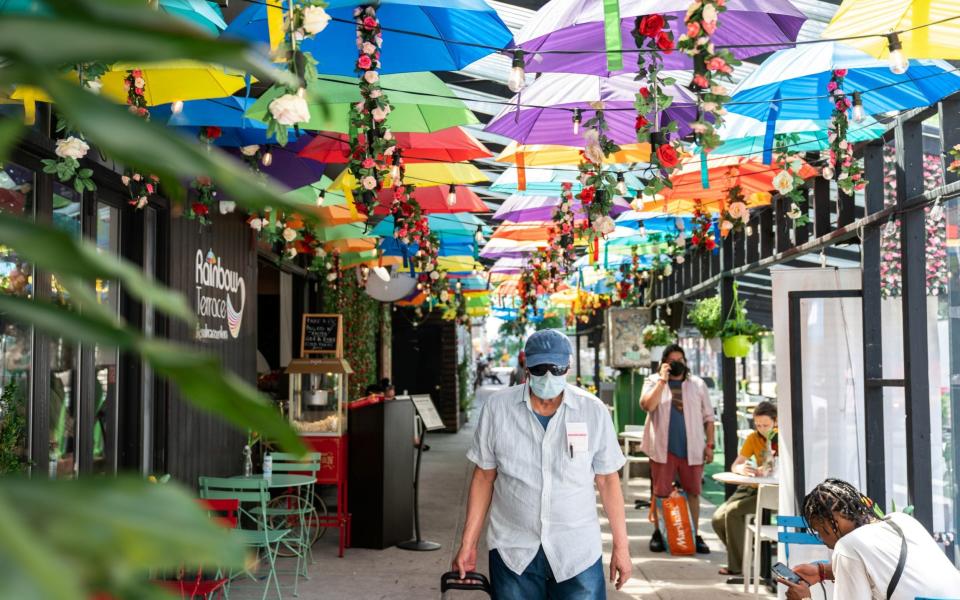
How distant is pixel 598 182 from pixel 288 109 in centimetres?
283

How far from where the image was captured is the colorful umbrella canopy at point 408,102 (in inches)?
190

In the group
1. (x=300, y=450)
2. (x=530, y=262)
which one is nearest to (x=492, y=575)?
(x=300, y=450)

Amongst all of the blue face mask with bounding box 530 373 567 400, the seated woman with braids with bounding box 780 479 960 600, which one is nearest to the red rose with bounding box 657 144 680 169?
the blue face mask with bounding box 530 373 567 400

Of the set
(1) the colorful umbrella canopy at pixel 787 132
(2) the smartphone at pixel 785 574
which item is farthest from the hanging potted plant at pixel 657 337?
(2) the smartphone at pixel 785 574

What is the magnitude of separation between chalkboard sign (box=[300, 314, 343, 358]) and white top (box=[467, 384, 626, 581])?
5.12m

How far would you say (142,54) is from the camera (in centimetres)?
35

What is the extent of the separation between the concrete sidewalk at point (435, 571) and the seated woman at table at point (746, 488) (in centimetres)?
22

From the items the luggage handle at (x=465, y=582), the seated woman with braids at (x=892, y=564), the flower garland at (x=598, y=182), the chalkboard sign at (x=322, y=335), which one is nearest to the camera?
the seated woman with braids at (x=892, y=564)

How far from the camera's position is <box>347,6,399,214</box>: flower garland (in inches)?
143

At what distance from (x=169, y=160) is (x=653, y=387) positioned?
7.24 m

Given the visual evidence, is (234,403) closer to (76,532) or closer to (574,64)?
(76,532)

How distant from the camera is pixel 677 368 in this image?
742cm

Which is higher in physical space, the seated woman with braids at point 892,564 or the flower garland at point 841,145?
the flower garland at point 841,145

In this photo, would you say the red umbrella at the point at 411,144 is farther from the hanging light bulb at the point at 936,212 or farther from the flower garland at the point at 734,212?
the hanging light bulb at the point at 936,212
